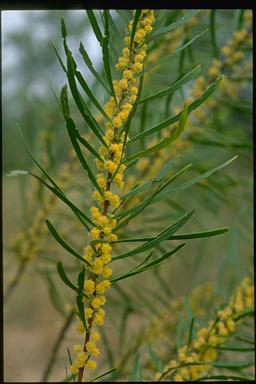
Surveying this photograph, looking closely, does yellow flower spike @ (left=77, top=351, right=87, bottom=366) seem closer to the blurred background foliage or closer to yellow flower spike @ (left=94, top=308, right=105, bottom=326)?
yellow flower spike @ (left=94, top=308, right=105, bottom=326)

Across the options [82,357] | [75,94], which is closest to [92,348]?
[82,357]

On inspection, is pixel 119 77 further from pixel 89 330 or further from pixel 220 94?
pixel 220 94

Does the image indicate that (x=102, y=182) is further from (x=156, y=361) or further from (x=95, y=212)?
(x=156, y=361)

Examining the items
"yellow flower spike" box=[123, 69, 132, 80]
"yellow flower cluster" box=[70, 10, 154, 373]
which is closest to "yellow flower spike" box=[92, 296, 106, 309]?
"yellow flower cluster" box=[70, 10, 154, 373]

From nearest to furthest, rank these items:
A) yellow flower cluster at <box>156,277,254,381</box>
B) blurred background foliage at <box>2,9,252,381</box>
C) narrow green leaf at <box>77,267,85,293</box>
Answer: narrow green leaf at <box>77,267,85,293</box>, yellow flower cluster at <box>156,277,254,381</box>, blurred background foliage at <box>2,9,252,381</box>

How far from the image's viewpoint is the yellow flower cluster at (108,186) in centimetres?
27

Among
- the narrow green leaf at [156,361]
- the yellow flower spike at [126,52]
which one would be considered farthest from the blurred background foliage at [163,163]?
the yellow flower spike at [126,52]

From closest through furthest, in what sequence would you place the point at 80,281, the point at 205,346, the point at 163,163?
the point at 80,281
the point at 205,346
the point at 163,163

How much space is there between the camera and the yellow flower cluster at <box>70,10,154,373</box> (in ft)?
0.89

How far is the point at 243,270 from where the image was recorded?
0.63m

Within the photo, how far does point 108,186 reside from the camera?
0.91 feet

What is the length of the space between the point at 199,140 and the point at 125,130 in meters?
0.33

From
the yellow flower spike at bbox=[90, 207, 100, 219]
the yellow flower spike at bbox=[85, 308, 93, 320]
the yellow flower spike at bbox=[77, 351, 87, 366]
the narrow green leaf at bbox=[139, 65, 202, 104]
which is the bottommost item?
the yellow flower spike at bbox=[77, 351, 87, 366]

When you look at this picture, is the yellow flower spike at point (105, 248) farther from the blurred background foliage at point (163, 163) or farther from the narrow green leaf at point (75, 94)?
the blurred background foliage at point (163, 163)
